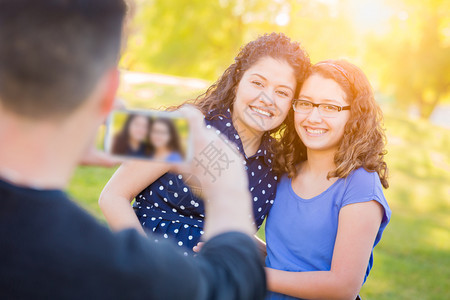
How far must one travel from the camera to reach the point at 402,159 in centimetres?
1277

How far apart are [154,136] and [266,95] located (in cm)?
160

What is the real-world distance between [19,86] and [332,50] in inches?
655

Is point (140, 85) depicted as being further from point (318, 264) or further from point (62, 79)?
point (62, 79)

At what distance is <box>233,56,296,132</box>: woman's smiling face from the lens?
2645mm

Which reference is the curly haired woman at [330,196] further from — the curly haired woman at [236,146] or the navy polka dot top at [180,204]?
the navy polka dot top at [180,204]

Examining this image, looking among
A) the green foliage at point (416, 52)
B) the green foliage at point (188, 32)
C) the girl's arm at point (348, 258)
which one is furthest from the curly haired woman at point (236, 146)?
the green foliage at point (416, 52)

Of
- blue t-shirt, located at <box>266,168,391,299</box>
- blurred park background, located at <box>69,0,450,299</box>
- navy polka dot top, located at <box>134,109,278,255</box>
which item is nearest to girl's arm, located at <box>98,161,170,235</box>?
navy polka dot top, located at <box>134,109,278,255</box>

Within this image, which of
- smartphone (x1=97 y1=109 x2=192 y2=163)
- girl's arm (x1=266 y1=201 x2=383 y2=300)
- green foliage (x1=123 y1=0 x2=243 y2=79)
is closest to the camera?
smartphone (x1=97 y1=109 x2=192 y2=163)

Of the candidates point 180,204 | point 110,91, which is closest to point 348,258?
point 180,204

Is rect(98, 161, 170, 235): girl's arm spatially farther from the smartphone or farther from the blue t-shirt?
the smartphone

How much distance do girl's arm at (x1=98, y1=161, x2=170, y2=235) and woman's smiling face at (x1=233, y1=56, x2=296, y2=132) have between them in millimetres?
585

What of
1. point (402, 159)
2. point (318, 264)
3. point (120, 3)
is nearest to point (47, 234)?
point (120, 3)

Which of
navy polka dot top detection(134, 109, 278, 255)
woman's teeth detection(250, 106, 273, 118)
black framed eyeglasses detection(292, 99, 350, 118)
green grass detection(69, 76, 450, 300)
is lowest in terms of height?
green grass detection(69, 76, 450, 300)

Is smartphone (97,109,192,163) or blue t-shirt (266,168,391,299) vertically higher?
smartphone (97,109,192,163)
